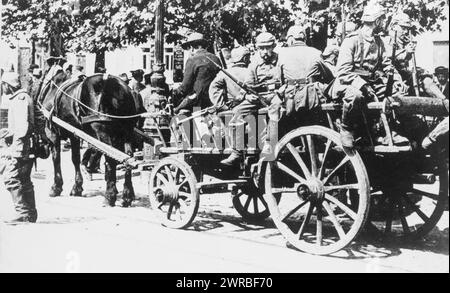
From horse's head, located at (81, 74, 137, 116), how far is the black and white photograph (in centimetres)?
2

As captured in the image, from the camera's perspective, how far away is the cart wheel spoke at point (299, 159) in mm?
5367

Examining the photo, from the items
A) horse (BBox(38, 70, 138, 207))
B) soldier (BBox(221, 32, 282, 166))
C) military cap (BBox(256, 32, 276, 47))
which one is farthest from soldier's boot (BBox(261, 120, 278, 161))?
horse (BBox(38, 70, 138, 207))

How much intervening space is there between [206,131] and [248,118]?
809mm

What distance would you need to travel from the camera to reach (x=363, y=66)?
5.39 metres

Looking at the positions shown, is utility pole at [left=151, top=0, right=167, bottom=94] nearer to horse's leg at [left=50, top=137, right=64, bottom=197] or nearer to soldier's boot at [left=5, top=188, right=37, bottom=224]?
soldier's boot at [left=5, top=188, right=37, bottom=224]

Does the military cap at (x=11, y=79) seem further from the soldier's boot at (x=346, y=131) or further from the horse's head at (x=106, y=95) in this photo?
the soldier's boot at (x=346, y=131)

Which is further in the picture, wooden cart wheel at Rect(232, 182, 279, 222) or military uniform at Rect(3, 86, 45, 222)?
wooden cart wheel at Rect(232, 182, 279, 222)

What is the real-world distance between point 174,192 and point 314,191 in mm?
1930

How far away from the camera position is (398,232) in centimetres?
684

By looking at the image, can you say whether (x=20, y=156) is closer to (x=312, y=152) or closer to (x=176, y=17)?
(x=312, y=152)

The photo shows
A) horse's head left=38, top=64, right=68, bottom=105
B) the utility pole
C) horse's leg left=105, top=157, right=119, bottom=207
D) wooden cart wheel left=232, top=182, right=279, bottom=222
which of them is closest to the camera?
wooden cart wheel left=232, top=182, right=279, bottom=222

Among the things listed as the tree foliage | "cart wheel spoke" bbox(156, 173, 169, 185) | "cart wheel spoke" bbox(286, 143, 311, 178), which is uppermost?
the tree foliage

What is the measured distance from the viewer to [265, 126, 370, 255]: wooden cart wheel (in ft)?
16.1
